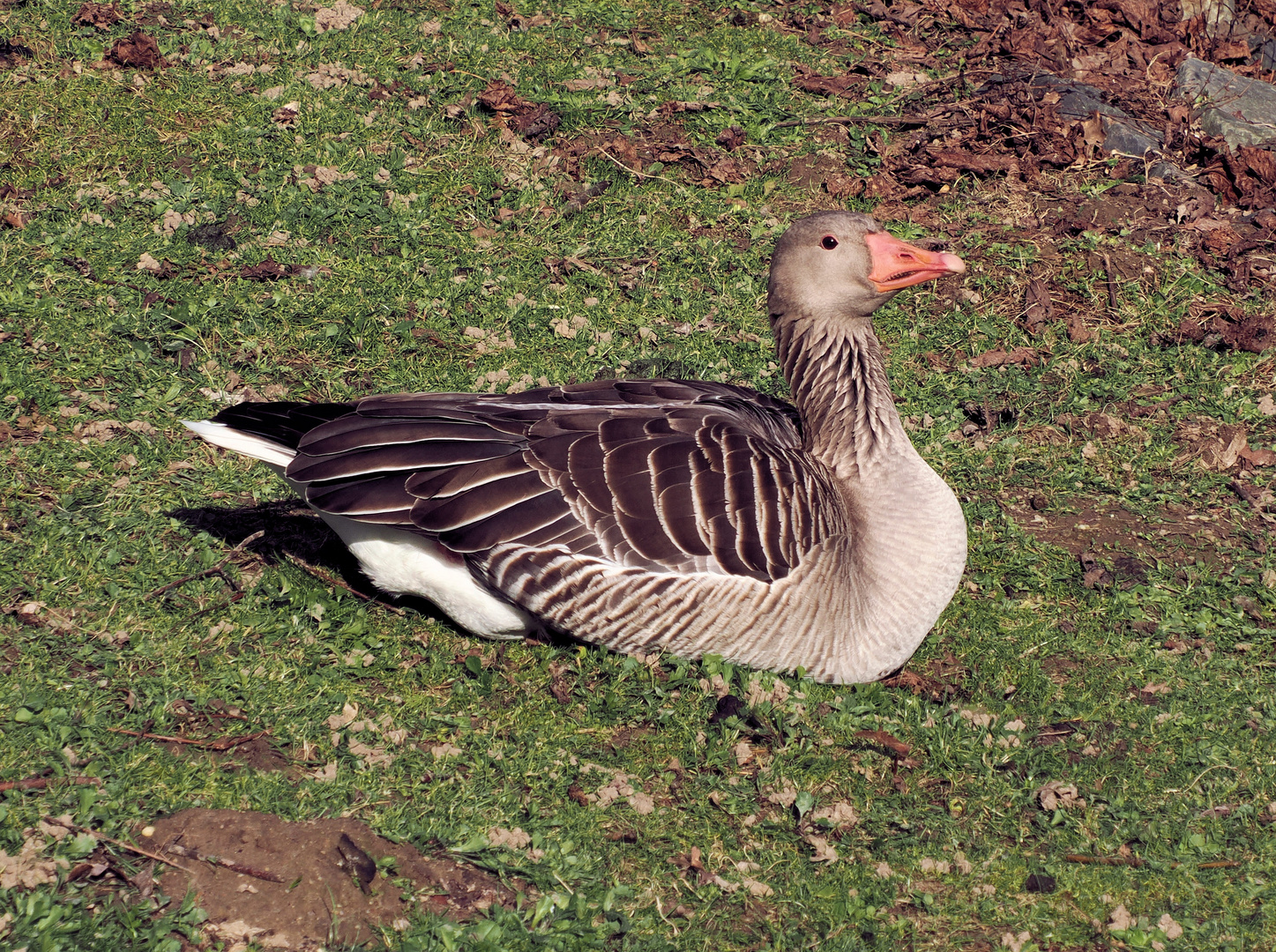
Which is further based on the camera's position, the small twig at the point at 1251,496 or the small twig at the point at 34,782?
the small twig at the point at 1251,496

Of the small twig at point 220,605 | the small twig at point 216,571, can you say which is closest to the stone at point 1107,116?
the small twig at point 216,571

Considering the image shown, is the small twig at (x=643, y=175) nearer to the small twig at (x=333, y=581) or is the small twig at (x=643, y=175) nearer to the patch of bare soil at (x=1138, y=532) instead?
the patch of bare soil at (x=1138, y=532)

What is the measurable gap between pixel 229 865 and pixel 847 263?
3.25m

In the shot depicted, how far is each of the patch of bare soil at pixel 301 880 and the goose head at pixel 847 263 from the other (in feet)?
8.88

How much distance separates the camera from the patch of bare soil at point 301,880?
3475 mm

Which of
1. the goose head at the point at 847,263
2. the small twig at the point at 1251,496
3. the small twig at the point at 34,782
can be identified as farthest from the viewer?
the small twig at the point at 1251,496

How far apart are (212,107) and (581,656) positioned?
505cm

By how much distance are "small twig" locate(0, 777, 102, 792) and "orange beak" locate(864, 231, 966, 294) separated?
11.5ft

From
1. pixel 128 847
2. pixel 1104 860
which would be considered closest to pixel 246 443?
pixel 128 847

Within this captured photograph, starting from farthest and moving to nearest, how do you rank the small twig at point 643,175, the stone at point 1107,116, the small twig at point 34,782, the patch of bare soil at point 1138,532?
the stone at point 1107,116 < the small twig at point 643,175 < the patch of bare soil at point 1138,532 < the small twig at point 34,782

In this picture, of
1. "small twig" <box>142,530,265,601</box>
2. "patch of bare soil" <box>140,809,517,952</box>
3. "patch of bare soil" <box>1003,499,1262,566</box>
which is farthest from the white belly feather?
"patch of bare soil" <box>1003,499,1262,566</box>

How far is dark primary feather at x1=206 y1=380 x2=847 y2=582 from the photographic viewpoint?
438cm

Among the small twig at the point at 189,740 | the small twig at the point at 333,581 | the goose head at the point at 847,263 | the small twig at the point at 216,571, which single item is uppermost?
the goose head at the point at 847,263

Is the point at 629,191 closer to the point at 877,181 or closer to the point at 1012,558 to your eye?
the point at 877,181
